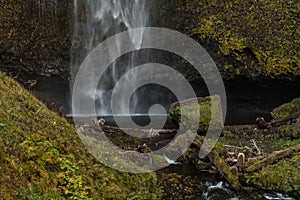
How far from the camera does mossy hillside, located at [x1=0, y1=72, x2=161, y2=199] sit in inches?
181

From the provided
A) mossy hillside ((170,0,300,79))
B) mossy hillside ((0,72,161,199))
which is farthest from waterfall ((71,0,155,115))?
mossy hillside ((0,72,161,199))

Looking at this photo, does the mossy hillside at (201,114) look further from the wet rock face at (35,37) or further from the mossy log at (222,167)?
the wet rock face at (35,37)

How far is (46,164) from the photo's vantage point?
16.8 ft

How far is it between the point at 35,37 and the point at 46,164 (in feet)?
51.8

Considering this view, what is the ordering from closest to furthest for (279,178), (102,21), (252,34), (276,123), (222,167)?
1. (279,178)
2. (222,167)
3. (276,123)
4. (252,34)
5. (102,21)

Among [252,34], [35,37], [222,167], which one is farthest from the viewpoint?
[35,37]

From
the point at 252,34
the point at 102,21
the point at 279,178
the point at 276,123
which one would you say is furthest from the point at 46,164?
the point at 102,21

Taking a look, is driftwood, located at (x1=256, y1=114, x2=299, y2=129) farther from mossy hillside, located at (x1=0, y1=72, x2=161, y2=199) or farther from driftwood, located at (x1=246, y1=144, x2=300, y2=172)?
mossy hillside, located at (x1=0, y1=72, x2=161, y2=199)

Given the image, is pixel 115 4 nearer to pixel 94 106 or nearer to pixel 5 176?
pixel 94 106

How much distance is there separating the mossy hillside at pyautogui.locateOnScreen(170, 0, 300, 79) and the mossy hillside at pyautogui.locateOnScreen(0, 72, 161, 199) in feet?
45.0

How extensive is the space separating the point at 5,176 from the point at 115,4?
17.2m

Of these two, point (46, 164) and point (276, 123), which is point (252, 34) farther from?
point (46, 164)

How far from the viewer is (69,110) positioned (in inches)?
840

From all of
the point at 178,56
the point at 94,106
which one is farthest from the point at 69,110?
the point at 178,56
